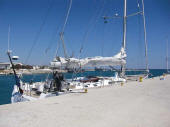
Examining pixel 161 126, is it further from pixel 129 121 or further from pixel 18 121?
pixel 18 121

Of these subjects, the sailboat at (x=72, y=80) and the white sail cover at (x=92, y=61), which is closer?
the sailboat at (x=72, y=80)

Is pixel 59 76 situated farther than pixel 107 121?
Yes

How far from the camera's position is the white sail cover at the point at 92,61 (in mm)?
18172

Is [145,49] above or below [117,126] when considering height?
above

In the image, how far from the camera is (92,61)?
19750 millimetres

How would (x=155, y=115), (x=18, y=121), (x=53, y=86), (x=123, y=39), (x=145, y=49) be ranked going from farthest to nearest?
1. (x=145, y=49)
2. (x=123, y=39)
3. (x=53, y=86)
4. (x=155, y=115)
5. (x=18, y=121)

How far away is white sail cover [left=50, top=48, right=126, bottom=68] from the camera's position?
18.2m

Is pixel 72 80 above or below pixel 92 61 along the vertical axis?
below

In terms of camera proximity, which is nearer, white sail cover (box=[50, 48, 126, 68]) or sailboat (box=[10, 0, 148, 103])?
sailboat (box=[10, 0, 148, 103])

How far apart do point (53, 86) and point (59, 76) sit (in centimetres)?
87

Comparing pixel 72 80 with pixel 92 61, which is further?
pixel 92 61

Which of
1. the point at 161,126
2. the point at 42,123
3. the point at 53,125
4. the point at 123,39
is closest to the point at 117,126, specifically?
the point at 161,126

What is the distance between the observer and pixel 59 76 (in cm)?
1221

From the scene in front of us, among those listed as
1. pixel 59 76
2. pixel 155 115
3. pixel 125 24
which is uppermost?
pixel 125 24
